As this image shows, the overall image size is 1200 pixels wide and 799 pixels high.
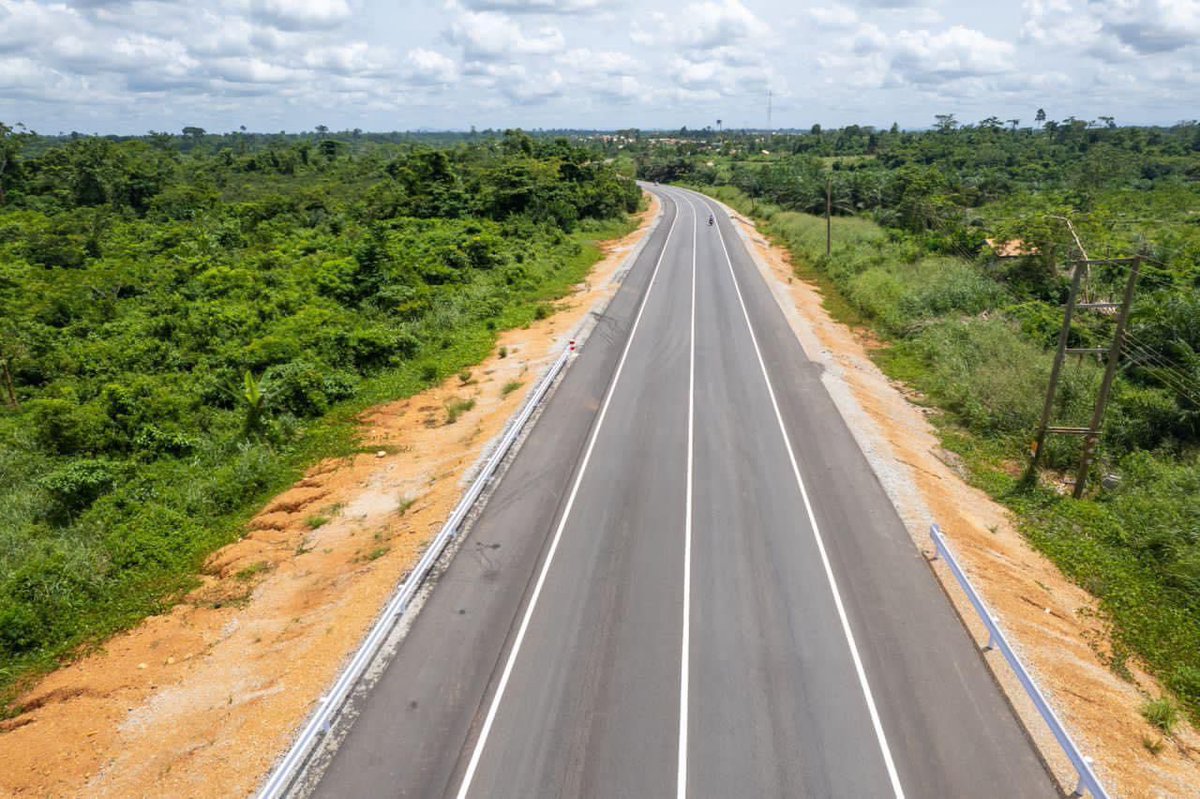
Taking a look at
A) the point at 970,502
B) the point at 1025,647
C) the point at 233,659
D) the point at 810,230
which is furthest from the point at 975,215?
the point at 233,659

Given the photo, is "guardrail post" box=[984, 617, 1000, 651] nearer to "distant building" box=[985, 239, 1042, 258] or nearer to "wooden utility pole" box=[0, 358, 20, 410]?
"wooden utility pole" box=[0, 358, 20, 410]

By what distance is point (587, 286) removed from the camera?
145ft

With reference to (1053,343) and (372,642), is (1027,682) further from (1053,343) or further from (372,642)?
(1053,343)

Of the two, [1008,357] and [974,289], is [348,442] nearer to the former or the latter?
[1008,357]

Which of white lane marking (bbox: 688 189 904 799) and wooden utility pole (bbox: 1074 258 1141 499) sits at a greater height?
wooden utility pole (bbox: 1074 258 1141 499)

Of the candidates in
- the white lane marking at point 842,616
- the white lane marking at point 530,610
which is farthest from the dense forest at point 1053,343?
the white lane marking at point 530,610

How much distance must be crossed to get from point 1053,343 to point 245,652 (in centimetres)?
3286

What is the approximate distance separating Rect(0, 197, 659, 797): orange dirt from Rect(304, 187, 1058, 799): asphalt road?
1.38 metres

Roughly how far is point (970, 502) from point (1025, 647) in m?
6.52

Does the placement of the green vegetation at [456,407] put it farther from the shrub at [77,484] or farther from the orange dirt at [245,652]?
the shrub at [77,484]

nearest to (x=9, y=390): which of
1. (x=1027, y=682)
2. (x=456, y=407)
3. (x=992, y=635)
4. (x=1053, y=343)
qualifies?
(x=456, y=407)

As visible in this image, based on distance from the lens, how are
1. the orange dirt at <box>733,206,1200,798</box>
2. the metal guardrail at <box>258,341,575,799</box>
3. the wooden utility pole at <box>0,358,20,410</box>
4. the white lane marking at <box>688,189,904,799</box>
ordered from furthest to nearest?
1. the wooden utility pole at <box>0,358,20,410</box>
2. the orange dirt at <box>733,206,1200,798</box>
3. the white lane marking at <box>688,189,904,799</box>
4. the metal guardrail at <box>258,341,575,799</box>

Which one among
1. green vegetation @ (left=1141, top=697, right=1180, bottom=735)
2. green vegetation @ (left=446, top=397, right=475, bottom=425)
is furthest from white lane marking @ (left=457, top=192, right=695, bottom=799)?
green vegetation @ (left=1141, top=697, right=1180, bottom=735)

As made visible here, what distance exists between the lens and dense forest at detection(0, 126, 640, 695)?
55.7ft
